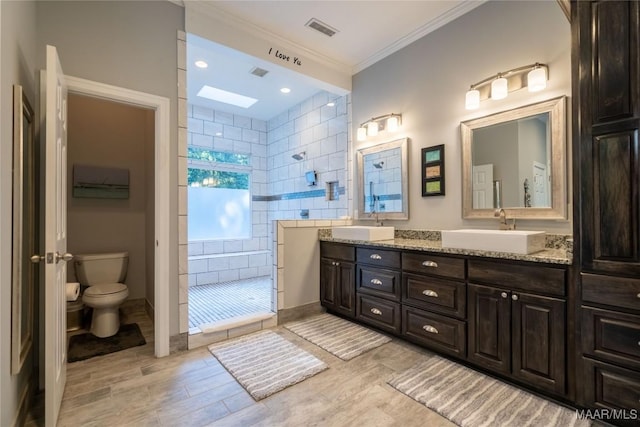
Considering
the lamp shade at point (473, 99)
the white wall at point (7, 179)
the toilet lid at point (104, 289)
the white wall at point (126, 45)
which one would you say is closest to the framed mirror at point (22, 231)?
the white wall at point (7, 179)

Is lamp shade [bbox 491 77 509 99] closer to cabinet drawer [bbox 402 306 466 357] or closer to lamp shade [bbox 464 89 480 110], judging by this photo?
lamp shade [bbox 464 89 480 110]

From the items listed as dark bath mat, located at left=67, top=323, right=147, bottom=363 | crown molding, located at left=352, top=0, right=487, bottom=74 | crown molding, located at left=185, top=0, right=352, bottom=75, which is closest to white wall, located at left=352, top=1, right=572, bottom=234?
crown molding, located at left=352, top=0, right=487, bottom=74

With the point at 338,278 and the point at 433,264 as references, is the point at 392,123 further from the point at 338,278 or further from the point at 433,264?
the point at 338,278

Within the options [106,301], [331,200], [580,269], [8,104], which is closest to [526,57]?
[580,269]

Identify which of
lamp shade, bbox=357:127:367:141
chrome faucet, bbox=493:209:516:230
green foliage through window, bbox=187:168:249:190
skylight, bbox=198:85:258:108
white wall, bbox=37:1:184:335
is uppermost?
skylight, bbox=198:85:258:108

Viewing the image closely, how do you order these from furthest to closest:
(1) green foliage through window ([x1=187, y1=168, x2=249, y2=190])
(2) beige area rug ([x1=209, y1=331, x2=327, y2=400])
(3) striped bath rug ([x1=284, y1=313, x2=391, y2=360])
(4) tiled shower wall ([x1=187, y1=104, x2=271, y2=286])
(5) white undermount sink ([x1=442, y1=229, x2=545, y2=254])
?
(1) green foliage through window ([x1=187, y1=168, x2=249, y2=190]), (4) tiled shower wall ([x1=187, y1=104, x2=271, y2=286]), (3) striped bath rug ([x1=284, y1=313, x2=391, y2=360]), (2) beige area rug ([x1=209, y1=331, x2=327, y2=400]), (5) white undermount sink ([x1=442, y1=229, x2=545, y2=254])

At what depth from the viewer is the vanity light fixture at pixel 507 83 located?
213 centimetres

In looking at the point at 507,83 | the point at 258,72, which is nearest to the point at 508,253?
the point at 507,83

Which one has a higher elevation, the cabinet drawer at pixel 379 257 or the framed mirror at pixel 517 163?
the framed mirror at pixel 517 163

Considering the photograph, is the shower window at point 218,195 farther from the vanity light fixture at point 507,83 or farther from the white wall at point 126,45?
the vanity light fixture at point 507,83

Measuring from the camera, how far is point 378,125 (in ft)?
11.0

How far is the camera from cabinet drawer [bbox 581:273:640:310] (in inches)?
57.0

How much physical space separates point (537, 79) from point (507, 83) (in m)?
0.23

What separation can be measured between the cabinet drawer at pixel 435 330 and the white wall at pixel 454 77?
0.87m
